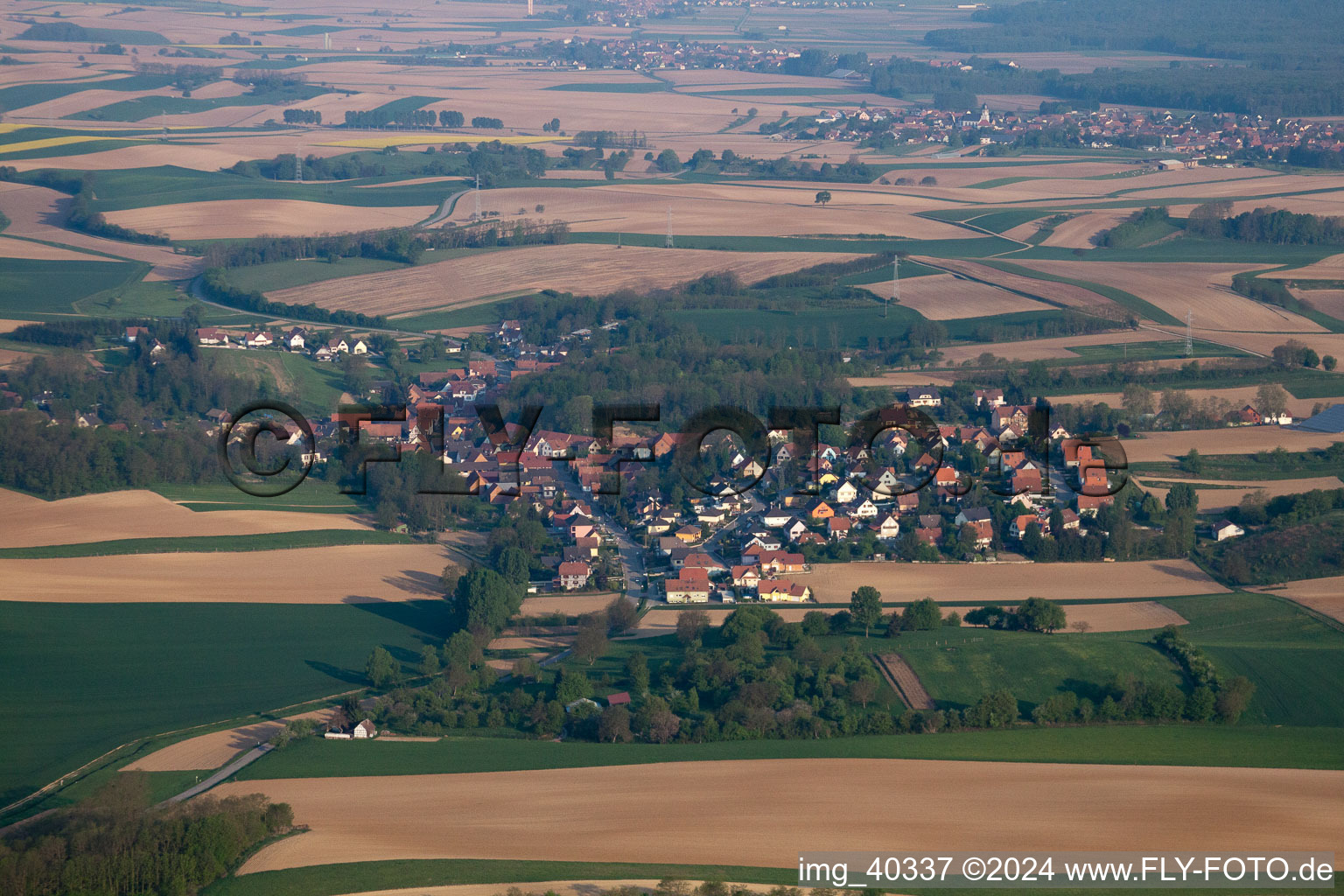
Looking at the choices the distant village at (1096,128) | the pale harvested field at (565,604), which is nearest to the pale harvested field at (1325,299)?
the pale harvested field at (565,604)

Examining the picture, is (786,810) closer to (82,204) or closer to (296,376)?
(296,376)

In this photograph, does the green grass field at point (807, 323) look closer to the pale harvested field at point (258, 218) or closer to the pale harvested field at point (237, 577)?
the pale harvested field at point (237, 577)

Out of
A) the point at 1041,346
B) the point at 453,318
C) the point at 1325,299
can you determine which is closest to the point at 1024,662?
the point at 1041,346

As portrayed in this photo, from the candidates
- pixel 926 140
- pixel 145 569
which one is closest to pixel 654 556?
pixel 145 569

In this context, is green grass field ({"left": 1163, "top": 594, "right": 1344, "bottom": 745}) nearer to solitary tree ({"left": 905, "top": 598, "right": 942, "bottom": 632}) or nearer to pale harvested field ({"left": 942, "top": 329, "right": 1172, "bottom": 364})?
solitary tree ({"left": 905, "top": 598, "right": 942, "bottom": 632})

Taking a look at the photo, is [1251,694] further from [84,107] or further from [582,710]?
[84,107]

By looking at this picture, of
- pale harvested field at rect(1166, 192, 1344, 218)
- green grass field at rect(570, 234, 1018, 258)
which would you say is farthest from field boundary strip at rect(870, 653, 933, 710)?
pale harvested field at rect(1166, 192, 1344, 218)
